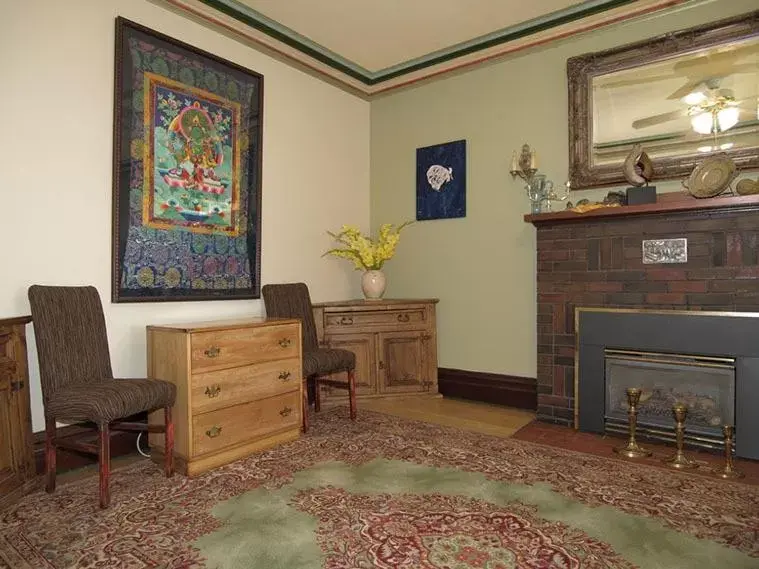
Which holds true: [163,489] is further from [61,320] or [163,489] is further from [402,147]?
[402,147]

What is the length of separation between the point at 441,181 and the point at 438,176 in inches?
2.2

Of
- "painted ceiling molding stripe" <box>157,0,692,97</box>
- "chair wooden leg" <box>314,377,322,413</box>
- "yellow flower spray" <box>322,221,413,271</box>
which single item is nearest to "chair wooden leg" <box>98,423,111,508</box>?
"chair wooden leg" <box>314,377,322,413</box>

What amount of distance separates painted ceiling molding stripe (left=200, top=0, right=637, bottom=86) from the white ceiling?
0.05 meters

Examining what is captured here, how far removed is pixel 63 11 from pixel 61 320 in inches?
67.0

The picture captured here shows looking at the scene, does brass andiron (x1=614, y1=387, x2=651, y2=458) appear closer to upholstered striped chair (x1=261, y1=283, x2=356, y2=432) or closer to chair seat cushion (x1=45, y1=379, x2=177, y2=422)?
upholstered striped chair (x1=261, y1=283, x2=356, y2=432)

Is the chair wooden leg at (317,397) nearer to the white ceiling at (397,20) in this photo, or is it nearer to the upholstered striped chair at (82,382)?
the upholstered striped chair at (82,382)

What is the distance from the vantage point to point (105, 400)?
2.20m

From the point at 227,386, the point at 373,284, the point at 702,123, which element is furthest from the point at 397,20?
the point at 227,386

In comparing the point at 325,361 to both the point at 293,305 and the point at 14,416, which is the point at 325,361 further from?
the point at 14,416

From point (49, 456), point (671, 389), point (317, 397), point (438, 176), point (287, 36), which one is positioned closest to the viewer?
point (49, 456)

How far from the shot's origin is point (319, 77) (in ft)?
→ 14.4

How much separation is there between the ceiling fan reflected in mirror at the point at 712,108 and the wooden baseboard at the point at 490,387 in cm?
212

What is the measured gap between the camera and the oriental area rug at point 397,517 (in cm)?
179

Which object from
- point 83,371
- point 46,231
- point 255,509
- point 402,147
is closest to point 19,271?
point 46,231
